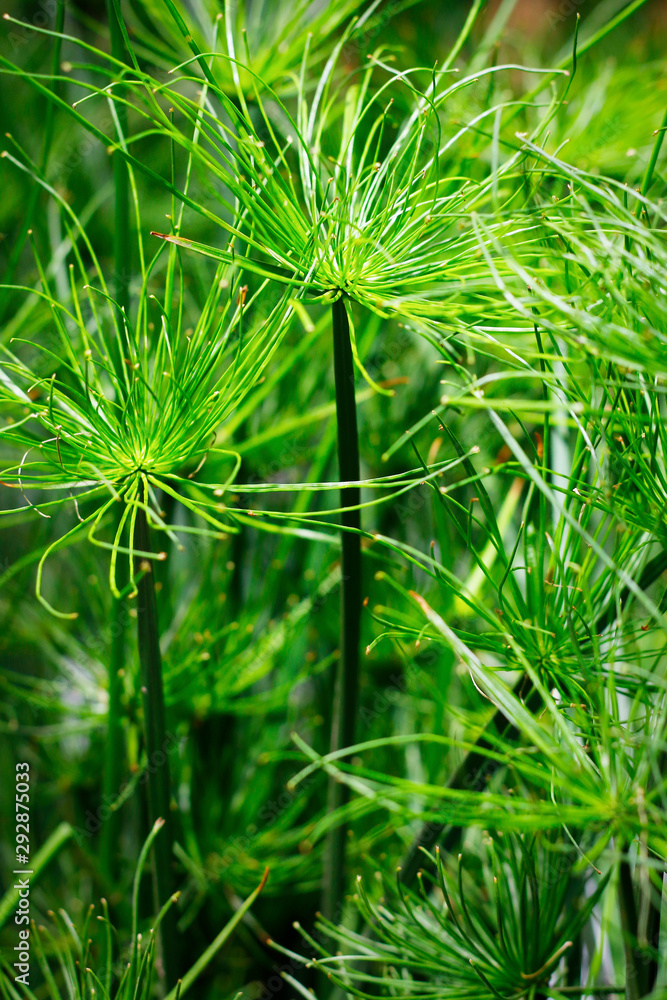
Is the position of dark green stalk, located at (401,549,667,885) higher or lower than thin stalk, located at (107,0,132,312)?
lower

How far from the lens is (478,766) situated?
303 mm

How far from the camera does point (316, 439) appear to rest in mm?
580

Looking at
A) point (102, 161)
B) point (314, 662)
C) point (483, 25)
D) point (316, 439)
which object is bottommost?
point (314, 662)

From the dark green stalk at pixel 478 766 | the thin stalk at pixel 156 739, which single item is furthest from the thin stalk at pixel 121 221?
the dark green stalk at pixel 478 766

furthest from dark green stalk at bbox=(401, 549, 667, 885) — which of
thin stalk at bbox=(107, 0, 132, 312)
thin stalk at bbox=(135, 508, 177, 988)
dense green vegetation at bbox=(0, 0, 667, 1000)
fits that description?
thin stalk at bbox=(107, 0, 132, 312)

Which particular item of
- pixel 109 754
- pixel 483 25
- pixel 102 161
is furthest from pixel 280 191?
pixel 483 25

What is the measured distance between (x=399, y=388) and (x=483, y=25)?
792 millimetres

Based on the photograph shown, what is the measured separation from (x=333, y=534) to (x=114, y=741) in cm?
18

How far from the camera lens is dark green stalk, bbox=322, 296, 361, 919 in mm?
271

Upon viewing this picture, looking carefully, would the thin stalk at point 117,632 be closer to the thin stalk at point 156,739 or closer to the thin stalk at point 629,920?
the thin stalk at point 156,739

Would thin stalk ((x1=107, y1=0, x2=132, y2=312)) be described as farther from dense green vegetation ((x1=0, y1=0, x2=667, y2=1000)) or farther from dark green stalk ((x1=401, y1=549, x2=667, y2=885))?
dark green stalk ((x1=401, y1=549, x2=667, y2=885))

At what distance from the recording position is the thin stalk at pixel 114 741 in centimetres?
36

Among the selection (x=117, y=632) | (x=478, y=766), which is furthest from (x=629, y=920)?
(x=117, y=632)

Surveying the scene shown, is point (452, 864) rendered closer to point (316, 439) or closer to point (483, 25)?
point (316, 439)
